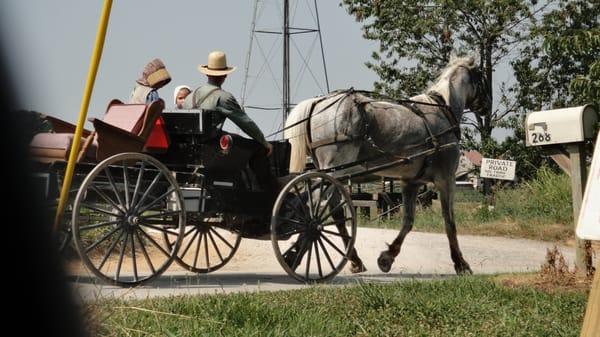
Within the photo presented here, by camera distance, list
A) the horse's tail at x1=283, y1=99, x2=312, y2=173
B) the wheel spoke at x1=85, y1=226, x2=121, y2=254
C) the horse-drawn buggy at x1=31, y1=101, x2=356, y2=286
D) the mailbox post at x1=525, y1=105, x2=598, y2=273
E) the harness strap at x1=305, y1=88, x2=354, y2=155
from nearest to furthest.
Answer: the wheel spoke at x1=85, y1=226, x2=121, y2=254, the horse-drawn buggy at x1=31, y1=101, x2=356, y2=286, the mailbox post at x1=525, y1=105, x2=598, y2=273, the harness strap at x1=305, y1=88, x2=354, y2=155, the horse's tail at x1=283, y1=99, x2=312, y2=173

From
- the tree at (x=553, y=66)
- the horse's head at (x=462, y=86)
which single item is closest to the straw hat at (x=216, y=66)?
the horse's head at (x=462, y=86)

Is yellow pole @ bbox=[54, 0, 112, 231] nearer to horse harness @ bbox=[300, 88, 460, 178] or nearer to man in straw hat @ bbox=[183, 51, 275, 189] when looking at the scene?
man in straw hat @ bbox=[183, 51, 275, 189]

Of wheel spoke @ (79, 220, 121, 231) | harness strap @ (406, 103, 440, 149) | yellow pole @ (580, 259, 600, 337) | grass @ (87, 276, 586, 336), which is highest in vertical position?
harness strap @ (406, 103, 440, 149)

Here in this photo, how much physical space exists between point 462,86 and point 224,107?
464 centimetres

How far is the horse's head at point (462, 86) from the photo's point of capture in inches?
497

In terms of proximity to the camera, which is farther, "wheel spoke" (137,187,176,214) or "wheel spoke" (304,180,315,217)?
"wheel spoke" (304,180,315,217)

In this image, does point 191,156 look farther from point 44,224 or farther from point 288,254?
point 44,224

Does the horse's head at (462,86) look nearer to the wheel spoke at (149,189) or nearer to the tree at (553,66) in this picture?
the wheel spoke at (149,189)

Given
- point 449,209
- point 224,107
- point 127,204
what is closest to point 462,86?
point 449,209

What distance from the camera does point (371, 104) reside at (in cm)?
1118

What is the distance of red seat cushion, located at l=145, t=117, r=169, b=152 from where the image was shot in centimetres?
901

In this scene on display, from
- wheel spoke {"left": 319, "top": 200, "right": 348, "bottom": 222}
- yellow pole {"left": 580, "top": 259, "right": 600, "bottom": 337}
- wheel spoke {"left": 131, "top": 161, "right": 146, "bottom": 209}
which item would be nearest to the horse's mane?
wheel spoke {"left": 319, "top": 200, "right": 348, "bottom": 222}

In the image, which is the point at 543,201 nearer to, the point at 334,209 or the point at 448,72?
the point at 448,72

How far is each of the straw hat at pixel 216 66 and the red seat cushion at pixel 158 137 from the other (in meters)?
0.82
